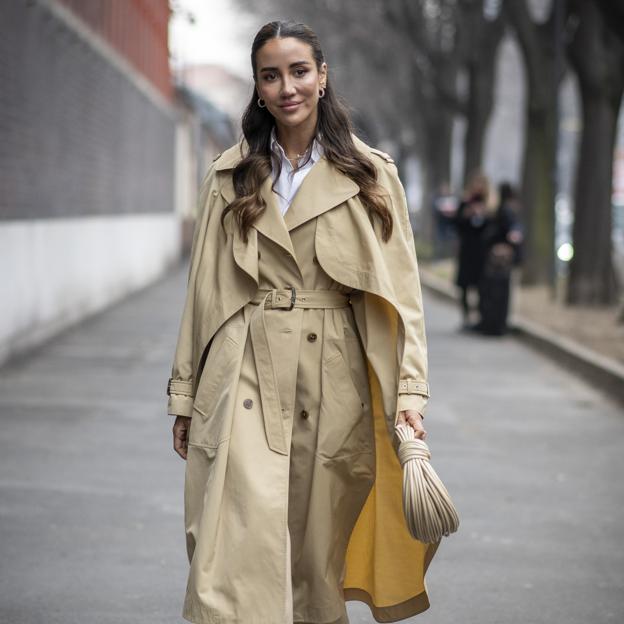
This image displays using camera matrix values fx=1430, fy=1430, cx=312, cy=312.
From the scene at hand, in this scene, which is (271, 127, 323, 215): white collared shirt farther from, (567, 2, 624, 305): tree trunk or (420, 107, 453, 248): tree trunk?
(420, 107, 453, 248): tree trunk

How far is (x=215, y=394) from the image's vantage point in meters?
3.70

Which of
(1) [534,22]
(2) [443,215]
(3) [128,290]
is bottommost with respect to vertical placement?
(3) [128,290]

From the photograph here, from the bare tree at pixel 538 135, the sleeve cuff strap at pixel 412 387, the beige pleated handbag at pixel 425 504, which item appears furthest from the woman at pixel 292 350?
the bare tree at pixel 538 135

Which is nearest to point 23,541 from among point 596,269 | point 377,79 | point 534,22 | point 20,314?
point 20,314

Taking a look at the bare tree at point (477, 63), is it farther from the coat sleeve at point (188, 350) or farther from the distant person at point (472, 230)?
the coat sleeve at point (188, 350)

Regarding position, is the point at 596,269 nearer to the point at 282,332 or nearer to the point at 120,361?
the point at 120,361

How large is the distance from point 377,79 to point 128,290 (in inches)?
931

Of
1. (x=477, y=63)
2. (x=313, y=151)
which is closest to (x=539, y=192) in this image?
(x=477, y=63)

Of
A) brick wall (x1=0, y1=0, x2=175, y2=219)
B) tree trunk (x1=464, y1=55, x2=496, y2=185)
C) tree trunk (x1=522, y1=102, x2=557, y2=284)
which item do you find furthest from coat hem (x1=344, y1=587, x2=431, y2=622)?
tree trunk (x1=464, y1=55, x2=496, y2=185)

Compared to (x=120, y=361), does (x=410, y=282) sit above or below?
above

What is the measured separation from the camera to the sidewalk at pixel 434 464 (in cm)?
514

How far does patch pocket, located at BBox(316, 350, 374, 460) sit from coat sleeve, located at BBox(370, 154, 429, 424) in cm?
15

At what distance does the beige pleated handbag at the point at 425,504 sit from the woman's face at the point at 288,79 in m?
0.94

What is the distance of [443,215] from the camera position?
16062 mm
